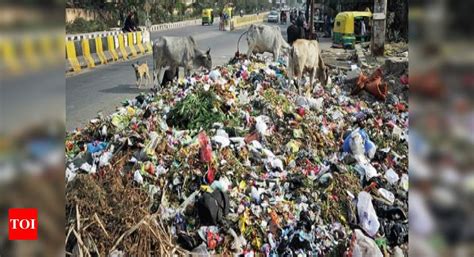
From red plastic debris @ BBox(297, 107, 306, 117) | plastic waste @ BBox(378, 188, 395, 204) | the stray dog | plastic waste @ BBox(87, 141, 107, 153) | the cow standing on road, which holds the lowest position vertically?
plastic waste @ BBox(378, 188, 395, 204)

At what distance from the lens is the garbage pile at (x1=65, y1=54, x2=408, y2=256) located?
395 cm

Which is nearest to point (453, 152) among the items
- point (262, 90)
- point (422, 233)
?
point (422, 233)

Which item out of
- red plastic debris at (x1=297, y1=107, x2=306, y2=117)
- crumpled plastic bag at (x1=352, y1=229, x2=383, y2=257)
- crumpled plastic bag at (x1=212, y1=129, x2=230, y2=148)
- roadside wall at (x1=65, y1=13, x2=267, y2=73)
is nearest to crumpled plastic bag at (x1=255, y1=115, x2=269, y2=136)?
crumpled plastic bag at (x1=212, y1=129, x2=230, y2=148)

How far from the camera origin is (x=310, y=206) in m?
4.62

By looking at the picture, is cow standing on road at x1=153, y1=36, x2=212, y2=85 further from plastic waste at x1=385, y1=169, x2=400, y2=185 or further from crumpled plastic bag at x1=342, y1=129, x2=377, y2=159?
plastic waste at x1=385, y1=169, x2=400, y2=185

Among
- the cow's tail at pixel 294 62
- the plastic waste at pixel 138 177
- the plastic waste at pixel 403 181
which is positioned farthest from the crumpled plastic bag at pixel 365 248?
the cow's tail at pixel 294 62

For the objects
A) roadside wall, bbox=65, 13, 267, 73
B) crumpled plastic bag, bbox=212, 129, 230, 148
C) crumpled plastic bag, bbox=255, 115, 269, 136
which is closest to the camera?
crumpled plastic bag, bbox=212, 129, 230, 148

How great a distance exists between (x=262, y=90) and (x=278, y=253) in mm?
4672

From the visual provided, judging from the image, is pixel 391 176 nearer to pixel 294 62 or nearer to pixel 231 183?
pixel 231 183

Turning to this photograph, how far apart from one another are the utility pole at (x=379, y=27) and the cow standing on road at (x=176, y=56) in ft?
20.8

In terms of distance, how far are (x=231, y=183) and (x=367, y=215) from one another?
1.20m

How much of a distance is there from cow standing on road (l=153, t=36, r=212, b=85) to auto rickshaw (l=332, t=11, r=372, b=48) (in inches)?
413

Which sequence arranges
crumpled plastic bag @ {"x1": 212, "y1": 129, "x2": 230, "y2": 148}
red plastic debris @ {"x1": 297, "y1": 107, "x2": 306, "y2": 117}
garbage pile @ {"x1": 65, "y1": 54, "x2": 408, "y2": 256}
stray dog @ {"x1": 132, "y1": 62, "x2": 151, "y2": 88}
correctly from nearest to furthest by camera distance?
garbage pile @ {"x1": 65, "y1": 54, "x2": 408, "y2": 256}
crumpled plastic bag @ {"x1": 212, "y1": 129, "x2": 230, "y2": 148}
red plastic debris @ {"x1": 297, "y1": 107, "x2": 306, "y2": 117}
stray dog @ {"x1": 132, "y1": 62, "x2": 151, "y2": 88}

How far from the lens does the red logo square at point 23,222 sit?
1844mm
